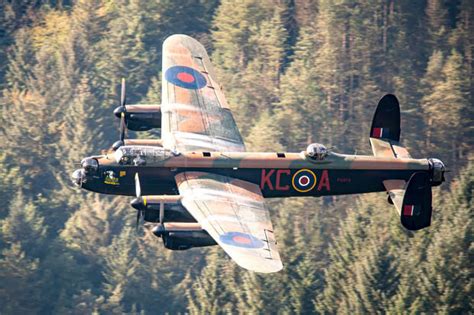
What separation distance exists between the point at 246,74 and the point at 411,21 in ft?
65.8

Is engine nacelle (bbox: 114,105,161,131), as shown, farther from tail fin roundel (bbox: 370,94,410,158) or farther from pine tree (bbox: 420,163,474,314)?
pine tree (bbox: 420,163,474,314)

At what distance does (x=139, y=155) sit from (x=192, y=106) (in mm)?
6935

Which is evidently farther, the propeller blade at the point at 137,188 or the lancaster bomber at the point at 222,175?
the propeller blade at the point at 137,188

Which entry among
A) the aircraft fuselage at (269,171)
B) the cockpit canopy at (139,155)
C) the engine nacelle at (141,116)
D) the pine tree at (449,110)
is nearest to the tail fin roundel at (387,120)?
the aircraft fuselage at (269,171)

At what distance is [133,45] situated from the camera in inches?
5389

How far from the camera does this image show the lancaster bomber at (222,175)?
2179 inches

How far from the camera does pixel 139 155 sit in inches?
2290

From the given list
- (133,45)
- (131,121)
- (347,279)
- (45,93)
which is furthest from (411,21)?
(131,121)

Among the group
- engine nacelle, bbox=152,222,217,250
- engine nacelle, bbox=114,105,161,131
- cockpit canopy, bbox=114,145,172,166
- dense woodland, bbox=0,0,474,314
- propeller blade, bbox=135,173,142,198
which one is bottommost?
dense woodland, bbox=0,0,474,314

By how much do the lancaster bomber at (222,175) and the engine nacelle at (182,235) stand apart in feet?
0.13

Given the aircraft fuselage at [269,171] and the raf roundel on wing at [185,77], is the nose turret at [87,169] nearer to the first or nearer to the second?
the aircraft fuselage at [269,171]

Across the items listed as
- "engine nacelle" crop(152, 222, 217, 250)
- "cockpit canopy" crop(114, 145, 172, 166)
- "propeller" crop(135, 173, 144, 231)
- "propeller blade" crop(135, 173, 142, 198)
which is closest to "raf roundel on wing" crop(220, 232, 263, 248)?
"engine nacelle" crop(152, 222, 217, 250)

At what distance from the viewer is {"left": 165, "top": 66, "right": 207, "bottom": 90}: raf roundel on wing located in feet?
216

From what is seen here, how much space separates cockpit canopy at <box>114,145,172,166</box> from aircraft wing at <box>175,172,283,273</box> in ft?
3.87
